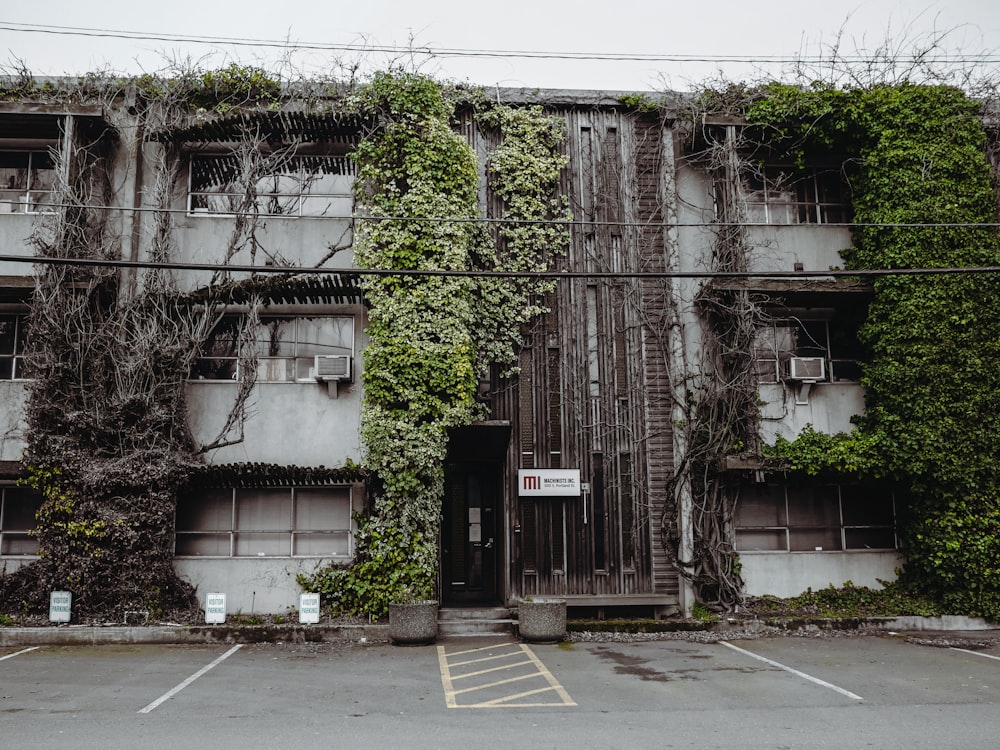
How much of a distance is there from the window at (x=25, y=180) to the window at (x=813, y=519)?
15474 mm

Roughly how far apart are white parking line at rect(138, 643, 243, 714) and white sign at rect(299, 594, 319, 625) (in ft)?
3.66

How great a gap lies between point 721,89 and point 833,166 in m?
3.04

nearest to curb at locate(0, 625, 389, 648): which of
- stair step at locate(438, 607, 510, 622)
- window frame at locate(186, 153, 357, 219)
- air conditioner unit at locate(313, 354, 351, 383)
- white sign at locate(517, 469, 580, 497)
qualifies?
stair step at locate(438, 607, 510, 622)

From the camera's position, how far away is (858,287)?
15148mm

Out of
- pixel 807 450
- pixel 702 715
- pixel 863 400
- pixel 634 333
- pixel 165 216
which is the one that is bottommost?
pixel 702 715

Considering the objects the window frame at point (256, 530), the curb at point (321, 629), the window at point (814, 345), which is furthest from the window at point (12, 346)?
the window at point (814, 345)

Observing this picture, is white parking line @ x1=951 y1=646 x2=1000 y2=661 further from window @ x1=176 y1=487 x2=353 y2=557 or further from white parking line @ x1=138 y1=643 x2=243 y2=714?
white parking line @ x1=138 y1=643 x2=243 y2=714

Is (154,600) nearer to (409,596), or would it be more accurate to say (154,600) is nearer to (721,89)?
(409,596)

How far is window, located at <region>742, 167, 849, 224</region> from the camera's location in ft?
53.1

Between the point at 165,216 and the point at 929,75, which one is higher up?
the point at 929,75

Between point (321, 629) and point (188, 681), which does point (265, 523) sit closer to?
point (321, 629)

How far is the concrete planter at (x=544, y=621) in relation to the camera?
500 inches

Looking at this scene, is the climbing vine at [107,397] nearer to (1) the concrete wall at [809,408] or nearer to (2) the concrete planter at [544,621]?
(2) the concrete planter at [544,621]

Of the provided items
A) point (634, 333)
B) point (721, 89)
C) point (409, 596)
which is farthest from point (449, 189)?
point (409, 596)
